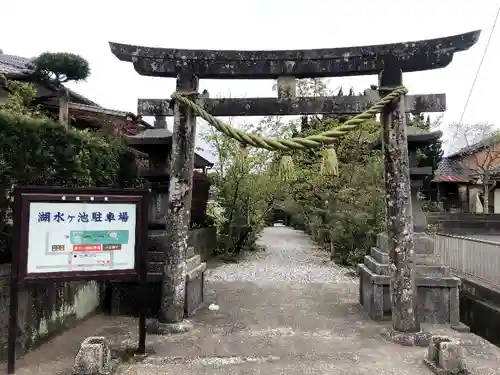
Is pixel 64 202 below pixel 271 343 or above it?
above

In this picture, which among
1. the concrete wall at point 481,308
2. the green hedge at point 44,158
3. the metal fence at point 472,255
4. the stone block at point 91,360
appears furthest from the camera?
the metal fence at point 472,255

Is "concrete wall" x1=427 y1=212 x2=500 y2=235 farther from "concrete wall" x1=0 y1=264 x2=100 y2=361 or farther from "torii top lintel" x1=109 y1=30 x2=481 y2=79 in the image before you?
"concrete wall" x1=0 y1=264 x2=100 y2=361

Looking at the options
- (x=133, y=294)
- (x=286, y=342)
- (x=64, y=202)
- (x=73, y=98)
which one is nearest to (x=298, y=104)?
(x=286, y=342)

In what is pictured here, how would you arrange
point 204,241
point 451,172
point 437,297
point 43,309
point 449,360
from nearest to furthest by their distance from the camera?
1. point 449,360
2. point 43,309
3. point 437,297
4. point 204,241
5. point 451,172

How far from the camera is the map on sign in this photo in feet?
15.2

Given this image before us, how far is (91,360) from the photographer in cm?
439

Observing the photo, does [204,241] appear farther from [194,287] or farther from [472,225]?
[472,225]

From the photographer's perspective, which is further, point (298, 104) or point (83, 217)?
point (298, 104)

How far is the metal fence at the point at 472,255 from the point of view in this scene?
8.31m

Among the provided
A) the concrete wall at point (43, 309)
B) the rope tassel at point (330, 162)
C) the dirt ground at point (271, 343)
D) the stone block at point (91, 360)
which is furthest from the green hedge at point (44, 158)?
the rope tassel at point (330, 162)

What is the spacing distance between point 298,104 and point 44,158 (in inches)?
140

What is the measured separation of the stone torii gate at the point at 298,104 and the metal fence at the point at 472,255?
11.2 feet

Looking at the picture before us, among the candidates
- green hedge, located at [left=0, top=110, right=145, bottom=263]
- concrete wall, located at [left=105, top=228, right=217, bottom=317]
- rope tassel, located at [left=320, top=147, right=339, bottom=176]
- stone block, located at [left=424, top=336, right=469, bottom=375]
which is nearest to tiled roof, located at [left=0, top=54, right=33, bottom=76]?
green hedge, located at [left=0, top=110, right=145, bottom=263]

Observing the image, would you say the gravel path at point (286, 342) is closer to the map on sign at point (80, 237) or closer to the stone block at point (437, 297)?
the stone block at point (437, 297)
